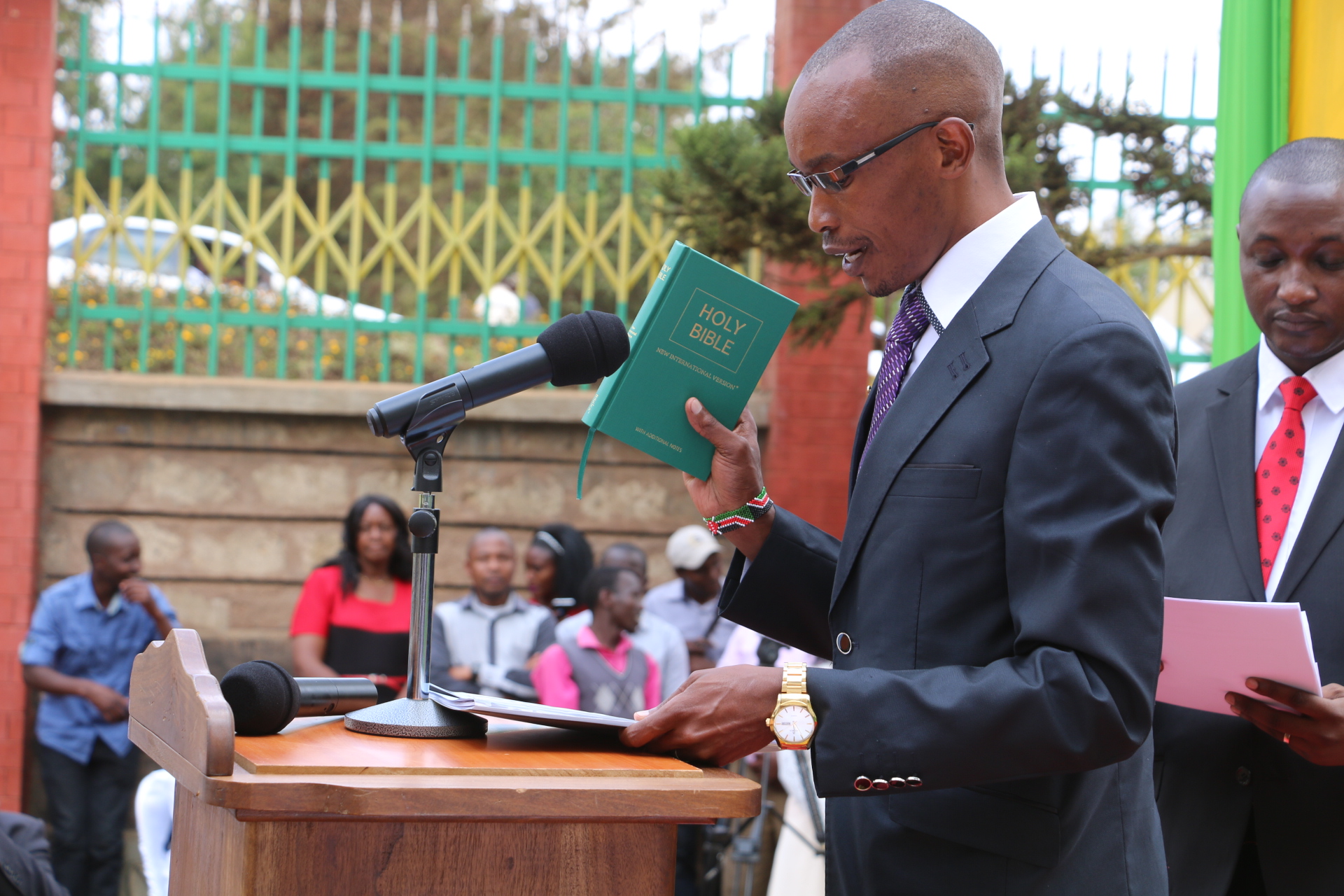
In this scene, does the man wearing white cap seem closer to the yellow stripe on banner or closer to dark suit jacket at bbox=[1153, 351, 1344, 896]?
the yellow stripe on banner

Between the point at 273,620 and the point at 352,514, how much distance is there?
1136 mm

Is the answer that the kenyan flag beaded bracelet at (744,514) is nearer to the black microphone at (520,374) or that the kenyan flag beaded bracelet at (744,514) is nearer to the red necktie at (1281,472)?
the black microphone at (520,374)

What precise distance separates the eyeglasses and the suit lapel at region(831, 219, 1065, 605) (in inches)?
8.4

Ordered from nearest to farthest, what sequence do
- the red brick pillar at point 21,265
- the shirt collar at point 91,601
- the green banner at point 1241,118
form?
the green banner at point 1241,118 → the shirt collar at point 91,601 → the red brick pillar at point 21,265

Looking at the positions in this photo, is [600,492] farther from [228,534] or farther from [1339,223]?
[1339,223]

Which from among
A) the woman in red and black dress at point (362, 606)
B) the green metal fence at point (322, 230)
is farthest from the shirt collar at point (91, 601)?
the green metal fence at point (322, 230)

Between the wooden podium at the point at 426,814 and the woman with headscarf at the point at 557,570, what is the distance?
15.7ft

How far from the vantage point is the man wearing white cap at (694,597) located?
6.15 metres

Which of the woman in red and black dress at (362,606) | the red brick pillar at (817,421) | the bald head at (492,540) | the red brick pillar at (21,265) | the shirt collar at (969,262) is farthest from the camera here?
the red brick pillar at (817,421)

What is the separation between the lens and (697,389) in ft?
6.17

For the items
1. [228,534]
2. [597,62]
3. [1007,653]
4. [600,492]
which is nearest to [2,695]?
[228,534]

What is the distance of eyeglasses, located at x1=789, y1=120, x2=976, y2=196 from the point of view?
167 cm

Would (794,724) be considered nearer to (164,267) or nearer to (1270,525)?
(1270,525)

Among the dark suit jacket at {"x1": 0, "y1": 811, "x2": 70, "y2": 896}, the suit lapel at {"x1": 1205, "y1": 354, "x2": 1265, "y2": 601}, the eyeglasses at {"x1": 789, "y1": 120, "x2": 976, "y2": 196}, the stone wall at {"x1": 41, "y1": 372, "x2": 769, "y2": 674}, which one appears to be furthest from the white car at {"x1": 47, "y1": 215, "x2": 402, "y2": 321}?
the eyeglasses at {"x1": 789, "y1": 120, "x2": 976, "y2": 196}
